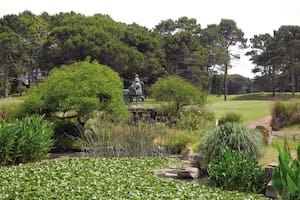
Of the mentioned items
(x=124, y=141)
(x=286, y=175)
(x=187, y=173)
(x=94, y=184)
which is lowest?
(x=187, y=173)

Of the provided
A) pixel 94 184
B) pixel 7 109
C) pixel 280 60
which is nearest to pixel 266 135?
pixel 94 184

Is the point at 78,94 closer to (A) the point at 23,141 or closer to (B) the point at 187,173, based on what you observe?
(A) the point at 23,141

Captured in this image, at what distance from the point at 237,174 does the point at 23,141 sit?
487 cm

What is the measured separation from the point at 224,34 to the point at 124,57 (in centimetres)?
1792

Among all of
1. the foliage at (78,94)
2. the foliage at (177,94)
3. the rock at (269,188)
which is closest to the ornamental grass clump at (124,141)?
the foliage at (78,94)

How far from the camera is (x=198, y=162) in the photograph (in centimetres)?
886

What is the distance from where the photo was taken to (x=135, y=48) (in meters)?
34.8

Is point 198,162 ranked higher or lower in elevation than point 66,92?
lower

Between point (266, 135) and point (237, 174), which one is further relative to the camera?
point (266, 135)

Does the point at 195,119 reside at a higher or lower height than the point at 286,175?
lower

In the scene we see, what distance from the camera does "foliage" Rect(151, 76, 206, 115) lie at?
681 inches

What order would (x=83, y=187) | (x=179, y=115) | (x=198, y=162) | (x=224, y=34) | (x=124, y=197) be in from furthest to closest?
(x=224, y=34) < (x=179, y=115) < (x=198, y=162) < (x=83, y=187) < (x=124, y=197)

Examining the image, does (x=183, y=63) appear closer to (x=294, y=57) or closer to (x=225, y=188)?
(x=294, y=57)

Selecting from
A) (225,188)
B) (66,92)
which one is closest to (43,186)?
(225,188)
